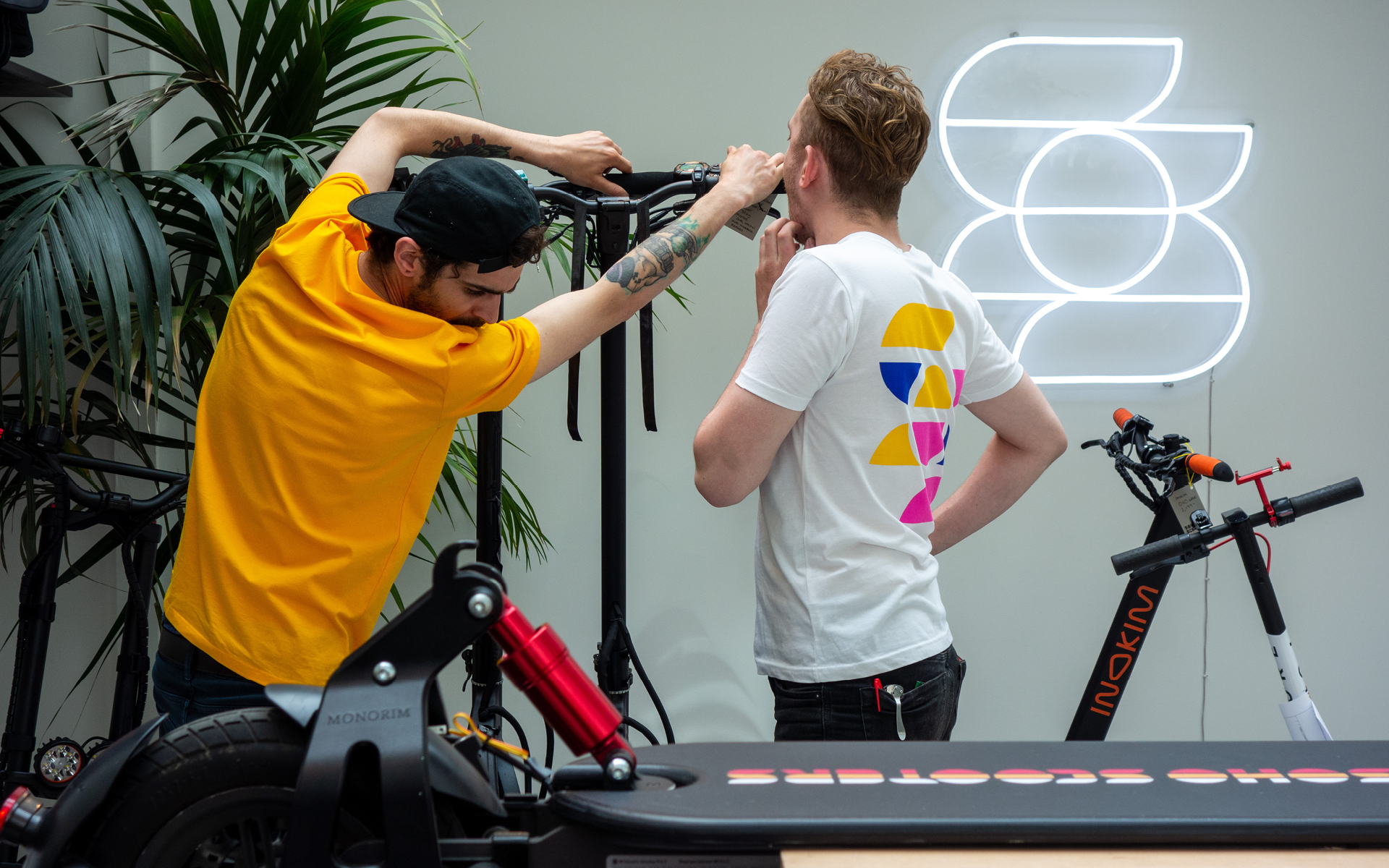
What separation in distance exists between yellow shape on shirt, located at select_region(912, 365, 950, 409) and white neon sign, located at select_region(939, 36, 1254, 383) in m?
1.55

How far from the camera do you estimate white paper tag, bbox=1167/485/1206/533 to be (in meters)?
2.09

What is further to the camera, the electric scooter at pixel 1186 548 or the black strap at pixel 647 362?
the electric scooter at pixel 1186 548

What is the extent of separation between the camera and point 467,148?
1645mm

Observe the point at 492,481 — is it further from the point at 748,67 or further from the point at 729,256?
the point at 748,67

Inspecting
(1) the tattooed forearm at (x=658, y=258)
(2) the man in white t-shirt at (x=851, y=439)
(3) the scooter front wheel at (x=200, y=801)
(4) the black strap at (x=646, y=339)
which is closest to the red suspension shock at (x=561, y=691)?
(3) the scooter front wheel at (x=200, y=801)

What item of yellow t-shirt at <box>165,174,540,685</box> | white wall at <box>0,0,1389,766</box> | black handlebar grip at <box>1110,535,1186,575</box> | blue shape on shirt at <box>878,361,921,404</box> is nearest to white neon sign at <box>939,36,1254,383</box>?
white wall at <box>0,0,1389,766</box>

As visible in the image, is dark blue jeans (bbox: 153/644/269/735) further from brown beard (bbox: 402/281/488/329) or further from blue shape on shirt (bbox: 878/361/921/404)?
blue shape on shirt (bbox: 878/361/921/404)

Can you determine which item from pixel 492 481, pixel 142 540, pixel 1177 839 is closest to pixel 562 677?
pixel 1177 839

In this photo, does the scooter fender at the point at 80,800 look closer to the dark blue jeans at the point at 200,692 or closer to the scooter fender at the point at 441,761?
the scooter fender at the point at 441,761

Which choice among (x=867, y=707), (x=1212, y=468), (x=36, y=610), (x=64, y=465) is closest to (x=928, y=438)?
(x=867, y=707)

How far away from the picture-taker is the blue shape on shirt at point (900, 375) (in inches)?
48.9

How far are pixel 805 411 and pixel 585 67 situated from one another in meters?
1.83

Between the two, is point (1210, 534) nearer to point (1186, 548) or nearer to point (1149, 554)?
point (1186, 548)

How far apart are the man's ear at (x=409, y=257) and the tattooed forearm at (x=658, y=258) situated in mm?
281
